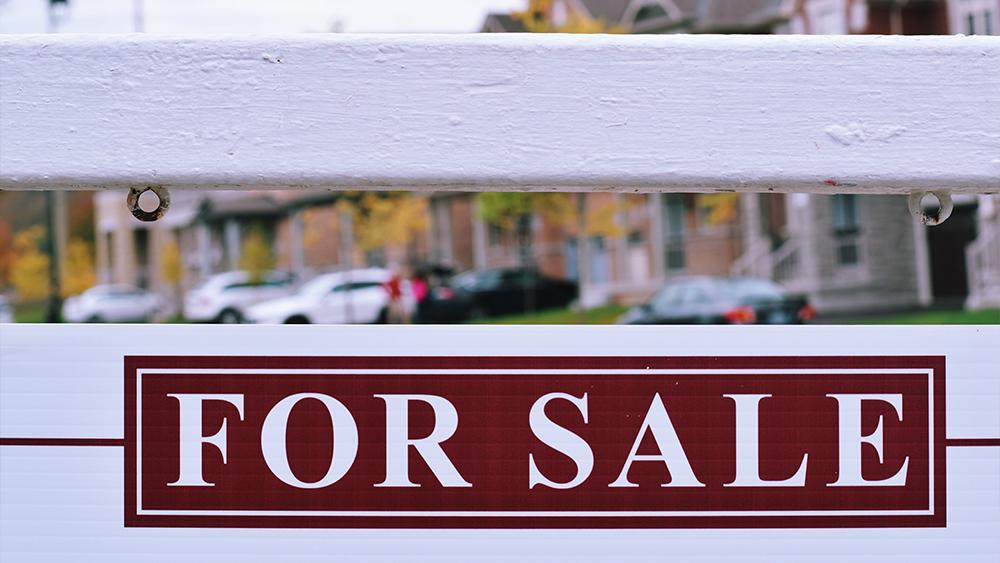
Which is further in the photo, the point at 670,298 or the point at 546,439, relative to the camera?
the point at 670,298

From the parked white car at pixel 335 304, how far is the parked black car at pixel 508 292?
1603 mm

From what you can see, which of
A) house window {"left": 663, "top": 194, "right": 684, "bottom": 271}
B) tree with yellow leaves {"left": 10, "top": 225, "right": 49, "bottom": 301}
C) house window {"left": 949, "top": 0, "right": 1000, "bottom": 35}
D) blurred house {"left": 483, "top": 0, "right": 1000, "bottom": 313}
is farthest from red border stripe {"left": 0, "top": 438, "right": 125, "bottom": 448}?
tree with yellow leaves {"left": 10, "top": 225, "right": 49, "bottom": 301}

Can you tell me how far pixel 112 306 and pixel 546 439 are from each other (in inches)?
1606

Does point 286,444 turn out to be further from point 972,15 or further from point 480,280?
point 972,15

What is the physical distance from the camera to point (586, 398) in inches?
68.9

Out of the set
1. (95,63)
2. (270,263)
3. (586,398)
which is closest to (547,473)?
(586,398)

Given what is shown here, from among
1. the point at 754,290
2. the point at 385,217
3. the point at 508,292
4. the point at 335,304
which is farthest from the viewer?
the point at 385,217

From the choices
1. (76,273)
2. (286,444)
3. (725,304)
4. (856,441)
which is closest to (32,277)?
(76,273)

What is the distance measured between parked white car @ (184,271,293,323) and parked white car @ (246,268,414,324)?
3163 mm

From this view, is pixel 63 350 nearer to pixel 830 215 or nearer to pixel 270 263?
pixel 830 215

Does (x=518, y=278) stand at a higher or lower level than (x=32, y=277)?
lower

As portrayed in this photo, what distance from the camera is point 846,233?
29172 mm

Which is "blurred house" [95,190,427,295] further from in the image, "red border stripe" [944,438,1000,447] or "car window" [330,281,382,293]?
"red border stripe" [944,438,1000,447]

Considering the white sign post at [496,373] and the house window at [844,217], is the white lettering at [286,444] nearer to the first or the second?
the white sign post at [496,373]
